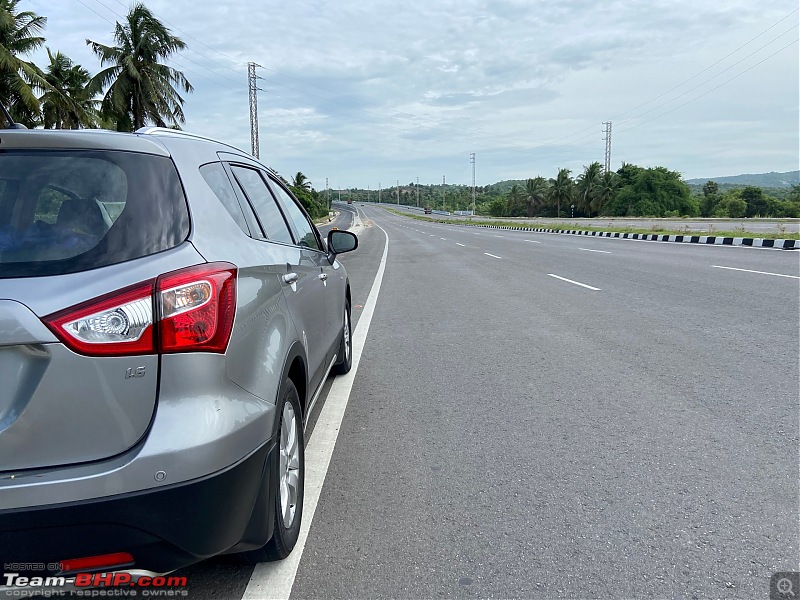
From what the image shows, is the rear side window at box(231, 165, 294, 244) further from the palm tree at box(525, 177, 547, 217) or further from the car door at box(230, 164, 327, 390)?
the palm tree at box(525, 177, 547, 217)

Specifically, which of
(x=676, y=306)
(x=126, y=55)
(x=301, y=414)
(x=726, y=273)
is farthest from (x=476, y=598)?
(x=126, y=55)

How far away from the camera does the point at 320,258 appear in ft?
13.5

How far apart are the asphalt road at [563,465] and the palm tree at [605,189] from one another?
77.9 metres

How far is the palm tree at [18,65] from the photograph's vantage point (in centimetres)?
2454

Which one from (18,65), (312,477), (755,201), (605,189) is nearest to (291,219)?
(312,477)

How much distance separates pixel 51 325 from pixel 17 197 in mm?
644

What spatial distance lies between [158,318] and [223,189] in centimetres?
90

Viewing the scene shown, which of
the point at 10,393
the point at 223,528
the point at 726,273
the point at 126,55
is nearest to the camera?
the point at 10,393

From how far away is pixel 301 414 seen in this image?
2.90 meters

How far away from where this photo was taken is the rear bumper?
5.75 ft

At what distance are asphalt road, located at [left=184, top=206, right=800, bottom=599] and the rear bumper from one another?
18.7 inches

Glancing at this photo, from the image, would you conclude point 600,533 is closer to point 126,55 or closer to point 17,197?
point 17,197

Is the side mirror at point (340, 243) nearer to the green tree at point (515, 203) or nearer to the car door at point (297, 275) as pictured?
Result: the car door at point (297, 275)

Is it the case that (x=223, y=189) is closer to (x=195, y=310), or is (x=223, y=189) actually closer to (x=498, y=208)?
(x=195, y=310)
